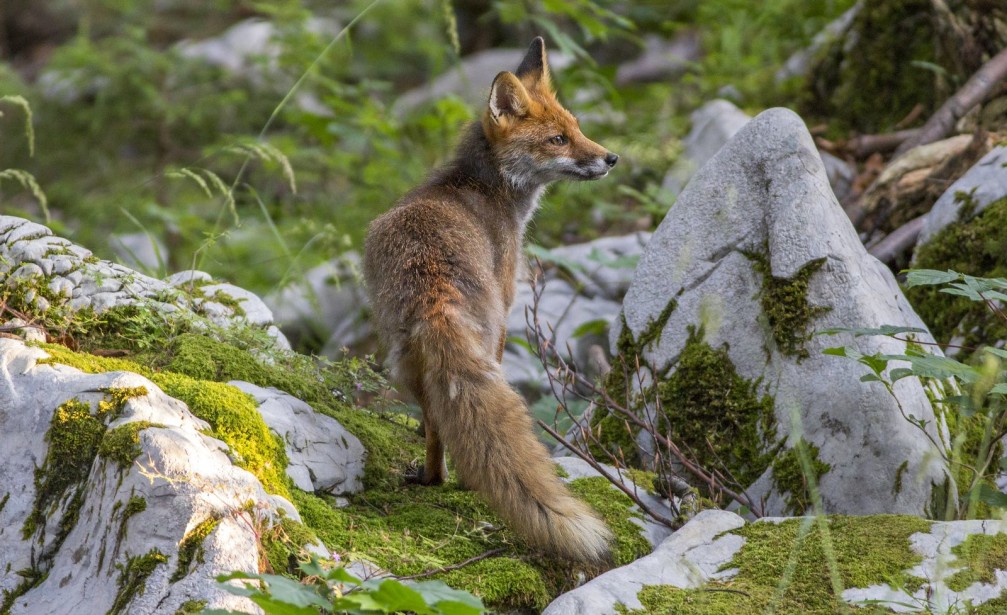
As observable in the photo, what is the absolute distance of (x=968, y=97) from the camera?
24.0 feet

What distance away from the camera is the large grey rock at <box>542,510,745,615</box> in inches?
129

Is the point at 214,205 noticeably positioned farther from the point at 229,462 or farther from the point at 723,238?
the point at 229,462

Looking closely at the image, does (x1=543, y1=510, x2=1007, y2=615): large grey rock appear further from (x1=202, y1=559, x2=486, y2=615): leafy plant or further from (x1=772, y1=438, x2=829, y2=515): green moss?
(x1=202, y1=559, x2=486, y2=615): leafy plant

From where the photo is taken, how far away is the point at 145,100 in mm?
12523

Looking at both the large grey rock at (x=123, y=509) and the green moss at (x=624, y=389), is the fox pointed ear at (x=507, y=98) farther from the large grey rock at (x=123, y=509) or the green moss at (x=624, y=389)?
the large grey rock at (x=123, y=509)

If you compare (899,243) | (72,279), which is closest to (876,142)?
(899,243)

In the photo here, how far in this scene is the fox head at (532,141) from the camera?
6.11 metres

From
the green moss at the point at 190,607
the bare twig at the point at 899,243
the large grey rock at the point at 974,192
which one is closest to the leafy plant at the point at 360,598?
the green moss at the point at 190,607

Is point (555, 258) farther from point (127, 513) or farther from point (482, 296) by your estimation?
point (127, 513)

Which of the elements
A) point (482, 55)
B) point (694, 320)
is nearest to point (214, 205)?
point (482, 55)

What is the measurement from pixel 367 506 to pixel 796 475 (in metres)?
2.11

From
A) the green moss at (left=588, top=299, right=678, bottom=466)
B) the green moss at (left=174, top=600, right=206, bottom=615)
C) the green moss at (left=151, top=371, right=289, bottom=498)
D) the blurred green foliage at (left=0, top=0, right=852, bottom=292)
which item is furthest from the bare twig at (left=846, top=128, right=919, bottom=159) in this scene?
the green moss at (left=174, top=600, right=206, bottom=615)

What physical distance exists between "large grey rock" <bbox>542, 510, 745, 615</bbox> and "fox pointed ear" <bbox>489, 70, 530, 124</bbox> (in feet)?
10.3

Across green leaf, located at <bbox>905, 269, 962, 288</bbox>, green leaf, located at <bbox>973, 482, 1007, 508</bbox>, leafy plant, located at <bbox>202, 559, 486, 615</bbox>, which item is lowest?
leafy plant, located at <bbox>202, 559, 486, 615</bbox>
